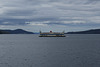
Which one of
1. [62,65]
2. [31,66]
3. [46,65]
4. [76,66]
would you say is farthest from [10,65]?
[76,66]

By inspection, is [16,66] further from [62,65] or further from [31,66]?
[62,65]

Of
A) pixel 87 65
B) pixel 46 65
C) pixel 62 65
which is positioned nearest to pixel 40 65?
pixel 46 65

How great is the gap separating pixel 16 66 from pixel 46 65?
784 cm

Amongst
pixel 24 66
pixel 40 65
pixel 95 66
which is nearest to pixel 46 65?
pixel 40 65

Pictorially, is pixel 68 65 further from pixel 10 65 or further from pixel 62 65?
pixel 10 65

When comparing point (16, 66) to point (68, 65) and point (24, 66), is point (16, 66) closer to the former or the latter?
point (24, 66)

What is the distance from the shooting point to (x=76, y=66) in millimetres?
44219

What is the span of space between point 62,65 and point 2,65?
1603 cm

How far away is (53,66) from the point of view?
44.2 meters

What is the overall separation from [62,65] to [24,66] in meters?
9.98

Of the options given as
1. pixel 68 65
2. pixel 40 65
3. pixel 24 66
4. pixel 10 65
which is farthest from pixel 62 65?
pixel 10 65

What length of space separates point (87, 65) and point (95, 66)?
2063 mm

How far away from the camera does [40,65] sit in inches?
1790

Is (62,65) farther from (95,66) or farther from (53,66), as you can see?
(95,66)
